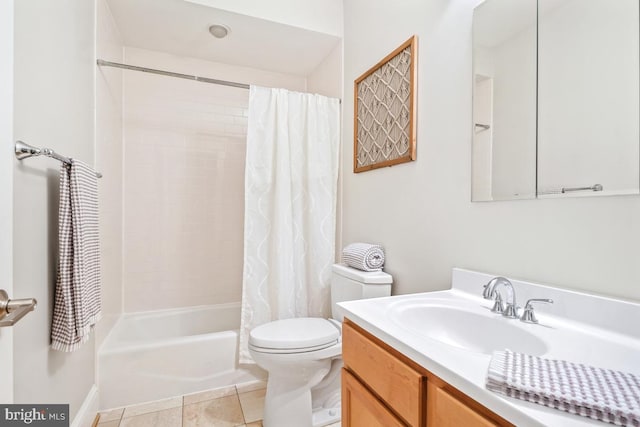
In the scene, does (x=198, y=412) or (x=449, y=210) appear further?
(x=198, y=412)

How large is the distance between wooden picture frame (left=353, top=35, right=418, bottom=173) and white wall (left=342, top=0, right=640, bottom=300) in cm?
5

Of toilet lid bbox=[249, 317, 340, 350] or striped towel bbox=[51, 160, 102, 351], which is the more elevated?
striped towel bbox=[51, 160, 102, 351]

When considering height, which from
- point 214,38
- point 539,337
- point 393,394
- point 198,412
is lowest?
point 198,412

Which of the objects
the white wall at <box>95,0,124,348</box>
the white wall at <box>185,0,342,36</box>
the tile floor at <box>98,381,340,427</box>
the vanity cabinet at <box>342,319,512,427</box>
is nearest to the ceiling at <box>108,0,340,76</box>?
the white wall at <box>185,0,342,36</box>

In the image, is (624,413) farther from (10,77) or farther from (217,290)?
(217,290)

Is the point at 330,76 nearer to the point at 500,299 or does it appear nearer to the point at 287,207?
the point at 287,207

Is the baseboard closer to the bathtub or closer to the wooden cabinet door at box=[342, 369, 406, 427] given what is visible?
the bathtub

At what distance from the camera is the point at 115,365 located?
1.70 meters

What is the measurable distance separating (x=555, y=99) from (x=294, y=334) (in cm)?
141

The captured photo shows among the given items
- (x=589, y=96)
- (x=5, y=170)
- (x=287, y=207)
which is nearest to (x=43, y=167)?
(x=5, y=170)

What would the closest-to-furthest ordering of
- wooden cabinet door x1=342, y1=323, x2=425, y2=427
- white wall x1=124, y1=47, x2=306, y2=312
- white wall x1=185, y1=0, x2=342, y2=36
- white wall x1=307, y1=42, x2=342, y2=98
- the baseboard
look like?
wooden cabinet door x1=342, y1=323, x2=425, y2=427 → the baseboard → white wall x1=185, y1=0, x2=342, y2=36 → white wall x1=307, y1=42, x2=342, y2=98 → white wall x1=124, y1=47, x2=306, y2=312

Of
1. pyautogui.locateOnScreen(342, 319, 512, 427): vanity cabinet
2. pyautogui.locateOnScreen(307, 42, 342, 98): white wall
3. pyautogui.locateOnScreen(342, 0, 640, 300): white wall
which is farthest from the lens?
pyautogui.locateOnScreen(307, 42, 342, 98): white wall

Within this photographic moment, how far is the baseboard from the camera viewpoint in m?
1.41

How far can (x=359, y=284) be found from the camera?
1609 mm
